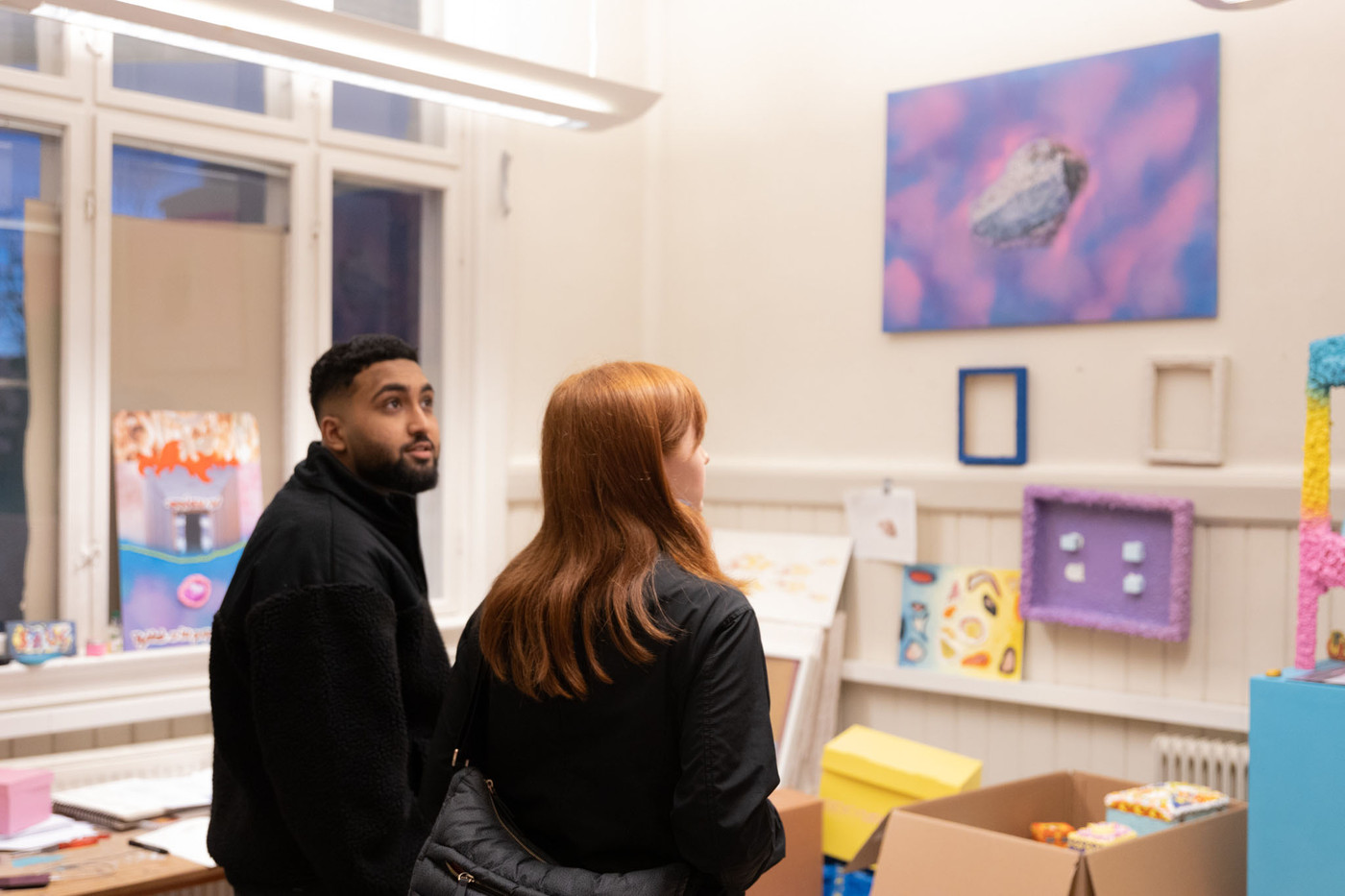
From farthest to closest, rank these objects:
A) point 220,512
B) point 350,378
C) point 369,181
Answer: point 369,181 → point 220,512 → point 350,378

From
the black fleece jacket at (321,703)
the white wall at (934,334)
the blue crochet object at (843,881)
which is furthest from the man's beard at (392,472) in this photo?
the white wall at (934,334)

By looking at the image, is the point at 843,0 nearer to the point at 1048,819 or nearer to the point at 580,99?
the point at 580,99

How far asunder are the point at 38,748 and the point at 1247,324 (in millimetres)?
2911

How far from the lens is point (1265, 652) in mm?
2684

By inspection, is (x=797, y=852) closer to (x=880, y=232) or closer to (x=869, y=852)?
(x=869, y=852)

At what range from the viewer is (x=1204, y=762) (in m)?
2.72

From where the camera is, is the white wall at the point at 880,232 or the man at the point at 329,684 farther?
the white wall at the point at 880,232

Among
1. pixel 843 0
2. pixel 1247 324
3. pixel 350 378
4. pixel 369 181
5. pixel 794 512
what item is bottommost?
pixel 794 512

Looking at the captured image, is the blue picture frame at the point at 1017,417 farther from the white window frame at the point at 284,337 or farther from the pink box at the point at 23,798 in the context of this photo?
the pink box at the point at 23,798

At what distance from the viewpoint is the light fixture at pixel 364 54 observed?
2318 millimetres

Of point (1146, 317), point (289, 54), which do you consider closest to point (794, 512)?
point (1146, 317)

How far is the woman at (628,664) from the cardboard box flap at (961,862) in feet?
2.98

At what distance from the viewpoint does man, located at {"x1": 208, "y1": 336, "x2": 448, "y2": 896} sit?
181 centimetres

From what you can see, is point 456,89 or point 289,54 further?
point 456,89
